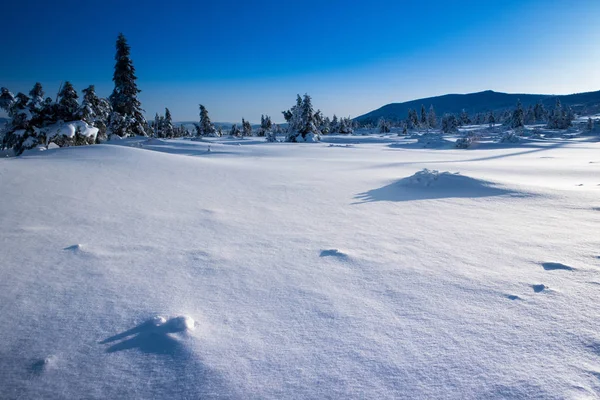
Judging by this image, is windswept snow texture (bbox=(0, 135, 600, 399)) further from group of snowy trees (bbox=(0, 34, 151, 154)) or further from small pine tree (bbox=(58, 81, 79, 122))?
small pine tree (bbox=(58, 81, 79, 122))

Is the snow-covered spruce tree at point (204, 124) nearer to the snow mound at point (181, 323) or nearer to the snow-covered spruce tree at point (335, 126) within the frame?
the snow-covered spruce tree at point (335, 126)

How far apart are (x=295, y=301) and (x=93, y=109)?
17.5 metres

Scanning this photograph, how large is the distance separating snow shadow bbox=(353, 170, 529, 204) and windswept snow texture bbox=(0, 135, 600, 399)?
0.74m

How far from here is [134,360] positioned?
1.39 meters

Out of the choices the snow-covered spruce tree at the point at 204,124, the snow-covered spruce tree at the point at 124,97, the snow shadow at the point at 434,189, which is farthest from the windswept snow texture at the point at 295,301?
the snow-covered spruce tree at the point at 204,124

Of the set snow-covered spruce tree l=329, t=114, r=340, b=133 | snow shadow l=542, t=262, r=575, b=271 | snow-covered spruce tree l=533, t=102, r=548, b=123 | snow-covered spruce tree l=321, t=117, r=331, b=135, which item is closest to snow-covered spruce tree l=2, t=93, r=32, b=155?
snow shadow l=542, t=262, r=575, b=271

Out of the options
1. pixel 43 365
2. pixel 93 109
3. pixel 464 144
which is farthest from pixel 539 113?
pixel 43 365

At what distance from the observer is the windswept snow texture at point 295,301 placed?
50.7 inches

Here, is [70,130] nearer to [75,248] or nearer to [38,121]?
[38,121]

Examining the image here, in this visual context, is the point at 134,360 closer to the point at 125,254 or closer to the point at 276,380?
the point at 276,380

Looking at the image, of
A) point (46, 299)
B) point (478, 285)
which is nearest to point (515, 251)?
point (478, 285)

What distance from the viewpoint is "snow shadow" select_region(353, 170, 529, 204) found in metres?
4.63

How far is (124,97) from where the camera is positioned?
24406mm

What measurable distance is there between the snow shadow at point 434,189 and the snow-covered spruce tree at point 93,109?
13.7 m
